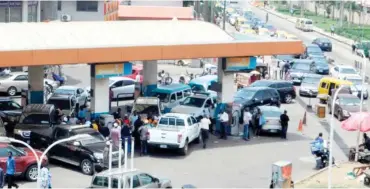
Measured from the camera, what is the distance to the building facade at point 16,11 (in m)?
54.9

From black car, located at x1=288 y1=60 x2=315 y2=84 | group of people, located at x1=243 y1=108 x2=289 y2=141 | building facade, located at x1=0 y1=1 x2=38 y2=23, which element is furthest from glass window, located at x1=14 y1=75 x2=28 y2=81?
black car, located at x1=288 y1=60 x2=315 y2=84

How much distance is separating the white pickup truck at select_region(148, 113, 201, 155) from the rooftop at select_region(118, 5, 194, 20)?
158 feet

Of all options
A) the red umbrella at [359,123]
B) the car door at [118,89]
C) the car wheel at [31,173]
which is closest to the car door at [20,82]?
the car door at [118,89]

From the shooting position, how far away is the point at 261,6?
14375cm

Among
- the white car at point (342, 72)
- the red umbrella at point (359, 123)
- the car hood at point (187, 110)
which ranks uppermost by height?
the red umbrella at point (359, 123)

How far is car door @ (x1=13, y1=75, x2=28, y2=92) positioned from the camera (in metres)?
46.2

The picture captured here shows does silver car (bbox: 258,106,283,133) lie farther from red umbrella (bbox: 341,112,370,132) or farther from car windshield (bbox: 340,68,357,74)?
car windshield (bbox: 340,68,357,74)

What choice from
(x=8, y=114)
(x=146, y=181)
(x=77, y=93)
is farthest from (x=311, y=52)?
(x=146, y=181)

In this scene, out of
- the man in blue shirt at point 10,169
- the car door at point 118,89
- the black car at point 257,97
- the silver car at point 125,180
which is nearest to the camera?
the silver car at point 125,180

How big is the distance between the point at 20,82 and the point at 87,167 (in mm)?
18364

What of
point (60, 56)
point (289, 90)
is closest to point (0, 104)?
point (60, 56)

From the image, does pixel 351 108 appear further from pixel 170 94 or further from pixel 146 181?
pixel 146 181

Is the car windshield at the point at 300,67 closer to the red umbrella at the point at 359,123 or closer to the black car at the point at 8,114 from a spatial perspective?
the black car at the point at 8,114

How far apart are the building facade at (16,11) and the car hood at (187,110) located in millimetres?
20789
